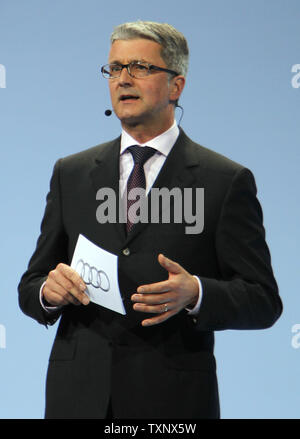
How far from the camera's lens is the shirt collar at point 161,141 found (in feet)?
6.56

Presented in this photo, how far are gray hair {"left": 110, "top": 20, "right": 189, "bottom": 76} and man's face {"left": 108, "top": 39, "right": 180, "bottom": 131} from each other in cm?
1

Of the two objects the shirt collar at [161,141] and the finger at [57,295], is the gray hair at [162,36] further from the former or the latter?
the finger at [57,295]

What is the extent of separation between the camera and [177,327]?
1.86 metres

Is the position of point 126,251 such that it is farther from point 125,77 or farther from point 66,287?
point 125,77

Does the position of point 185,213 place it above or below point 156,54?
below

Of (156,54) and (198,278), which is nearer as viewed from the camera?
(198,278)

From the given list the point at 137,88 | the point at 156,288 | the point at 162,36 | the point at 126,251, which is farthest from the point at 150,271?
the point at 162,36

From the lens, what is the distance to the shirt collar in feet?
6.56

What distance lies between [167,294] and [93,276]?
0.63 feet

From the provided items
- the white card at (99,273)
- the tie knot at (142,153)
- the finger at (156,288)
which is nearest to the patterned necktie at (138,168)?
the tie knot at (142,153)
